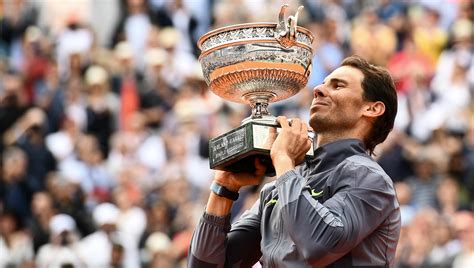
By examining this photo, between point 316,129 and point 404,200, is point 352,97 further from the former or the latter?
point 404,200

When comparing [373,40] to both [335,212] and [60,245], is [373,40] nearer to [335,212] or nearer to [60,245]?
[60,245]

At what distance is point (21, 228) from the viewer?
13297 mm

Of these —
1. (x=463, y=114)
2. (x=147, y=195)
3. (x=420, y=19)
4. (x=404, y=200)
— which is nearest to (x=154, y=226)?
(x=147, y=195)

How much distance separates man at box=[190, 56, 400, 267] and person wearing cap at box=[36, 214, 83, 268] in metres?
6.48

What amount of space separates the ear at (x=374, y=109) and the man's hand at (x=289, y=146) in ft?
1.02

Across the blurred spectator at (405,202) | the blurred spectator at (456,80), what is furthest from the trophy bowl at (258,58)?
the blurred spectator at (456,80)

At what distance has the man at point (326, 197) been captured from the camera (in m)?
5.11

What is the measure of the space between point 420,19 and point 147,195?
445 centimetres

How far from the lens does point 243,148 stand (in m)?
5.35

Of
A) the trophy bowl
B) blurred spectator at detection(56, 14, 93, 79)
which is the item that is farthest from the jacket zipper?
blurred spectator at detection(56, 14, 93, 79)

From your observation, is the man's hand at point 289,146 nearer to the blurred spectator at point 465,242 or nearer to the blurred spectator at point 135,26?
the blurred spectator at point 465,242

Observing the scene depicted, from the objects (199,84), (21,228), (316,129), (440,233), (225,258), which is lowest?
(225,258)

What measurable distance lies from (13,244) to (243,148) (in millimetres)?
8119

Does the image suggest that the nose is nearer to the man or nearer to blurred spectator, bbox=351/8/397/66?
the man
